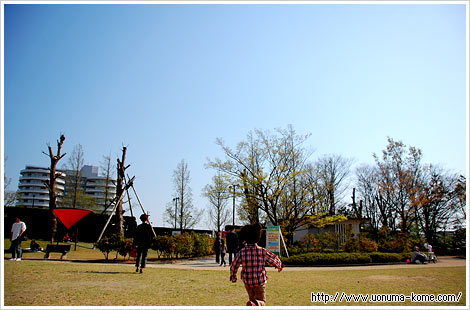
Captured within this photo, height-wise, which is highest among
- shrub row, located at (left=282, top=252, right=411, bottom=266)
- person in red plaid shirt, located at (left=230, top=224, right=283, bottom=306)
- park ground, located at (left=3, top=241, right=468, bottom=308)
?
person in red plaid shirt, located at (left=230, top=224, right=283, bottom=306)

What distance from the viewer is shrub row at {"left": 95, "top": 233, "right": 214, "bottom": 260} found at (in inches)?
655

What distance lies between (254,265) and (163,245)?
535 inches

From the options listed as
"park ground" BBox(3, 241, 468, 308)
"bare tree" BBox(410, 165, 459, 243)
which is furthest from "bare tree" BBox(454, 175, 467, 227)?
"park ground" BBox(3, 241, 468, 308)

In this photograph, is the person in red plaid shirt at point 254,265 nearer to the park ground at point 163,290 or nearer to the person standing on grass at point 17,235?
the park ground at point 163,290

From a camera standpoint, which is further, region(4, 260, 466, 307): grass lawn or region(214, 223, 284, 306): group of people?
region(4, 260, 466, 307): grass lawn

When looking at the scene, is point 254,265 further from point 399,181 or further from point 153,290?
point 399,181

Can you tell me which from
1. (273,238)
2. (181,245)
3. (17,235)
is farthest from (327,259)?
(17,235)

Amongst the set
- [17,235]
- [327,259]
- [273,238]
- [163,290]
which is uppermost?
[17,235]

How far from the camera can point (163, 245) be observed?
57.4ft

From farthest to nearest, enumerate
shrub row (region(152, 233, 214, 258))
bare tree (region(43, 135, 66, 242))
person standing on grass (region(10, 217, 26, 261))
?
bare tree (region(43, 135, 66, 242)), shrub row (region(152, 233, 214, 258)), person standing on grass (region(10, 217, 26, 261))

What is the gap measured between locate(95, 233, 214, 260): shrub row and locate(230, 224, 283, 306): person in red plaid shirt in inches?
512

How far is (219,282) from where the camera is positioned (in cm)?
900

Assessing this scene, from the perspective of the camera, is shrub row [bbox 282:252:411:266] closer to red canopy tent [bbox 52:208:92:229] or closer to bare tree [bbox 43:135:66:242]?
red canopy tent [bbox 52:208:92:229]

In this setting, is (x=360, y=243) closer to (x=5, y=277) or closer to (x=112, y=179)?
(x=5, y=277)
